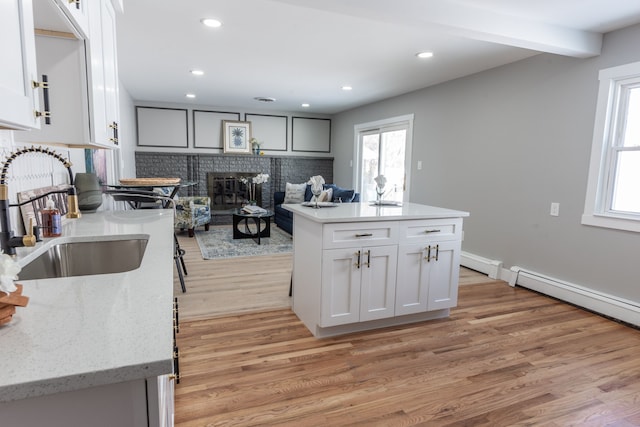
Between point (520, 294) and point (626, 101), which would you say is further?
point (520, 294)

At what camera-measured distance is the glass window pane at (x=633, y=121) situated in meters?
2.90

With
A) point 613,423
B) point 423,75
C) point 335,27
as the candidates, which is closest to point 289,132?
point 423,75

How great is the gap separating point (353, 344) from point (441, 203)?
2927 mm

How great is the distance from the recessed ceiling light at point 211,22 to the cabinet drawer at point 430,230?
2.16m

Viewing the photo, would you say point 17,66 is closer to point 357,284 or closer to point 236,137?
point 357,284

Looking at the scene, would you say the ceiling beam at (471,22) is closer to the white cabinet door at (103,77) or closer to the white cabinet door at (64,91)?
the white cabinet door at (103,77)

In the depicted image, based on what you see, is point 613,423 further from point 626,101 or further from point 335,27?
point 335,27

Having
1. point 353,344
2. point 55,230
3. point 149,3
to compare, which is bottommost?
point 353,344

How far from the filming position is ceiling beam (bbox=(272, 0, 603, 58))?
2291 mm

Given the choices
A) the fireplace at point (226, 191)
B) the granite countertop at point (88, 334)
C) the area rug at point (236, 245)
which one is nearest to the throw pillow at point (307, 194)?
the area rug at point (236, 245)

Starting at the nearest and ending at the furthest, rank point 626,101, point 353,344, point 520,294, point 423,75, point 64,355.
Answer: point 64,355 < point 353,344 < point 626,101 < point 520,294 < point 423,75

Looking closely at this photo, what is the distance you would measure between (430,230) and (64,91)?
7.71 ft

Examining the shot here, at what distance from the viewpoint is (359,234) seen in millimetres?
2473

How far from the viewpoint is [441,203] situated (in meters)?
4.82
